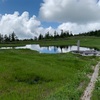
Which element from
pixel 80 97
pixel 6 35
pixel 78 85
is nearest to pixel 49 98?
pixel 80 97

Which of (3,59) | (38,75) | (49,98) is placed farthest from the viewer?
(3,59)

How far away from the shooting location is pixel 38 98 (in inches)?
823

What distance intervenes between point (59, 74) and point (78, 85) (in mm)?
5873

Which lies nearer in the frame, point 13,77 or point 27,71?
point 13,77

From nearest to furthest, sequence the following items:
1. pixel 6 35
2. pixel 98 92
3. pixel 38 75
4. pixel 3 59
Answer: pixel 98 92 < pixel 38 75 < pixel 3 59 < pixel 6 35

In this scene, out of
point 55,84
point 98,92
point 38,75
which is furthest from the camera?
point 38,75

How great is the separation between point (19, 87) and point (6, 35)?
17767 cm

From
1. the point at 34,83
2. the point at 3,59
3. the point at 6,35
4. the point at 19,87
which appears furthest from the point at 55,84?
the point at 6,35

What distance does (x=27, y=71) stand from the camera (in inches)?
1207

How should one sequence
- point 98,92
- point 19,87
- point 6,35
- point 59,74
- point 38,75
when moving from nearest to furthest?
point 98,92
point 19,87
point 38,75
point 59,74
point 6,35

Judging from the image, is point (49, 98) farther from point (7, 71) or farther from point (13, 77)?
point (7, 71)

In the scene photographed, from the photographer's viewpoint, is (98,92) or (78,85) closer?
(98,92)

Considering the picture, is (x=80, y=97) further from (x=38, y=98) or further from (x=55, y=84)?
(x=55, y=84)

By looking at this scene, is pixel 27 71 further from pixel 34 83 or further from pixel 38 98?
pixel 38 98
